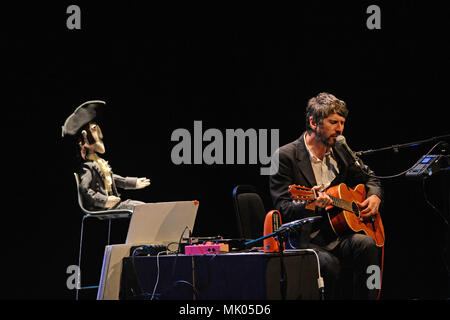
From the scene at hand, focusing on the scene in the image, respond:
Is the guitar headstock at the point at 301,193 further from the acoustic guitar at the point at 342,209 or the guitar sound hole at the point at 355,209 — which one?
the guitar sound hole at the point at 355,209

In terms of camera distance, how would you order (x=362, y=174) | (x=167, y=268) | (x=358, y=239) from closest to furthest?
(x=167, y=268) → (x=358, y=239) → (x=362, y=174)

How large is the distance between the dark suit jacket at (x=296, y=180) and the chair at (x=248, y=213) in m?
0.23

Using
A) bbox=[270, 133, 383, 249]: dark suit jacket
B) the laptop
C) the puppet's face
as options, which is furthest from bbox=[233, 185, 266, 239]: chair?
the puppet's face

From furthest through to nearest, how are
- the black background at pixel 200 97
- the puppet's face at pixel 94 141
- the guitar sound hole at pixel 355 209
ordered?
the black background at pixel 200 97
the puppet's face at pixel 94 141
the guitar sound hole at pixel 355 209

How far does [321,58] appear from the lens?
15.5ft

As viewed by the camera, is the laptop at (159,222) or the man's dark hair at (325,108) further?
the man's dark hair at (325,108)

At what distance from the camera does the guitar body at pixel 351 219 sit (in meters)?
3.00

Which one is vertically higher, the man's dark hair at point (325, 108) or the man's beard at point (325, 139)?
the man's dark hair at point (325, 108)

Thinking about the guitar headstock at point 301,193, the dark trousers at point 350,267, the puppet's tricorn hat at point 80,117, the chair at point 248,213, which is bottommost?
the dark trousers at point 350,267

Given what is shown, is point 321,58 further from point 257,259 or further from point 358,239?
point 257,259

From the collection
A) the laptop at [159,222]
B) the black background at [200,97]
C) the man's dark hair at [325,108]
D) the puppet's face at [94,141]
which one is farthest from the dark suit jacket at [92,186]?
the man's dark hair at [325,108]
